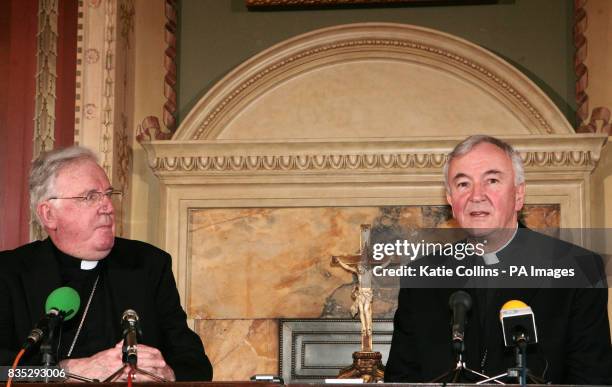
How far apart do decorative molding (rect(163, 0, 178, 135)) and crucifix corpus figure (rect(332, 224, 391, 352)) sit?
4.22 feet

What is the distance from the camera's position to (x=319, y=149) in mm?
5707

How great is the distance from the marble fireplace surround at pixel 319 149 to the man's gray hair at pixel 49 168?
1899 mm

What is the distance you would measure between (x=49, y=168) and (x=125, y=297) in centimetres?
56

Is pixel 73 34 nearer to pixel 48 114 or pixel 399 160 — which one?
pixel 48 114

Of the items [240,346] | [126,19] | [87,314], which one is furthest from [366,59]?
[87,314]

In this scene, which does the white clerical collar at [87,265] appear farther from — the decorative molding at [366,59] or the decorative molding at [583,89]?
the decorative molding at [583,89]

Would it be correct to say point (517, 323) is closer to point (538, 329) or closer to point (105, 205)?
point (538, 329)

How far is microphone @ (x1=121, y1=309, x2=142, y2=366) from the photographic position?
278cm

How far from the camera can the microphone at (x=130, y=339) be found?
109 inches

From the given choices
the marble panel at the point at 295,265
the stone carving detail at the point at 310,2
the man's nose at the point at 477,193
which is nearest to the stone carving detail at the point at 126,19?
the stone carving detail at the point at 310,2

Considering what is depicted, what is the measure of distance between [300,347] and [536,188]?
1569 mm

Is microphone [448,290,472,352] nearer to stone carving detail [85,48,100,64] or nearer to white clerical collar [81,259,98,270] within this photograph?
white clerical collar [81,259,98,270]

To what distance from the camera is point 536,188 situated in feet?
18.7

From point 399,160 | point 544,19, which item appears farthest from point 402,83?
point 544,19
